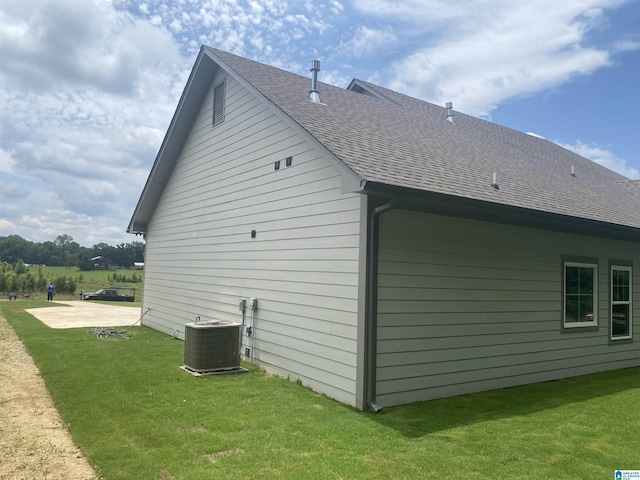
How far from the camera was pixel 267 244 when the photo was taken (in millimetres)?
7992

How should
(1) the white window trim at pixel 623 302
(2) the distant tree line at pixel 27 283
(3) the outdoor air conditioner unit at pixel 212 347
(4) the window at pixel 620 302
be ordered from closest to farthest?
(3) the outdoor air conditioner unit at pixel 212 347
(1) the white window trim at pixel 623 302
(4) the window at pixel 620 302
(2) the distant tree line at pixel 27 283

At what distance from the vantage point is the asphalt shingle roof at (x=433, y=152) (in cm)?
641

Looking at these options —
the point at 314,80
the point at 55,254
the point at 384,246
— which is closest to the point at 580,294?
the point at 384,246

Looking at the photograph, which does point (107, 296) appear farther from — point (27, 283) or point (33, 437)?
point (33, 437)

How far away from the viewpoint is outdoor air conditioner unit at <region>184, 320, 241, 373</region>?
7.42 m

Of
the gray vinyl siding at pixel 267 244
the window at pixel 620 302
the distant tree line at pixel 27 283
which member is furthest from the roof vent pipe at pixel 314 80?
the distant tree line at pixel 27 283

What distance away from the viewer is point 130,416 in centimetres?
518

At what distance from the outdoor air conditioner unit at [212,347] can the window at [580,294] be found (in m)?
5.80

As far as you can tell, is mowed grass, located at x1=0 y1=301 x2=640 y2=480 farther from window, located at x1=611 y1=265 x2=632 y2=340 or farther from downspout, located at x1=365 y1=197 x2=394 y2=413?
Result: window, located at x1=611 y1=265 x2=632 y2=340

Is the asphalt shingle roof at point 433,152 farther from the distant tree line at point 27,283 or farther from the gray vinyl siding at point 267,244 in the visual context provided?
the distant tree line at point 27,283

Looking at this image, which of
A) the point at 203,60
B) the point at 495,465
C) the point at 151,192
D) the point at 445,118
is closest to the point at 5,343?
the point at 151,192

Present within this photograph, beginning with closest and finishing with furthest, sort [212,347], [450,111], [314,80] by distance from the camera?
[212,347] < [314,80] < [450,111]

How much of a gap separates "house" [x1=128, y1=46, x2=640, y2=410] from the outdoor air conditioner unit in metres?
0.50

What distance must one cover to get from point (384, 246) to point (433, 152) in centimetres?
302
